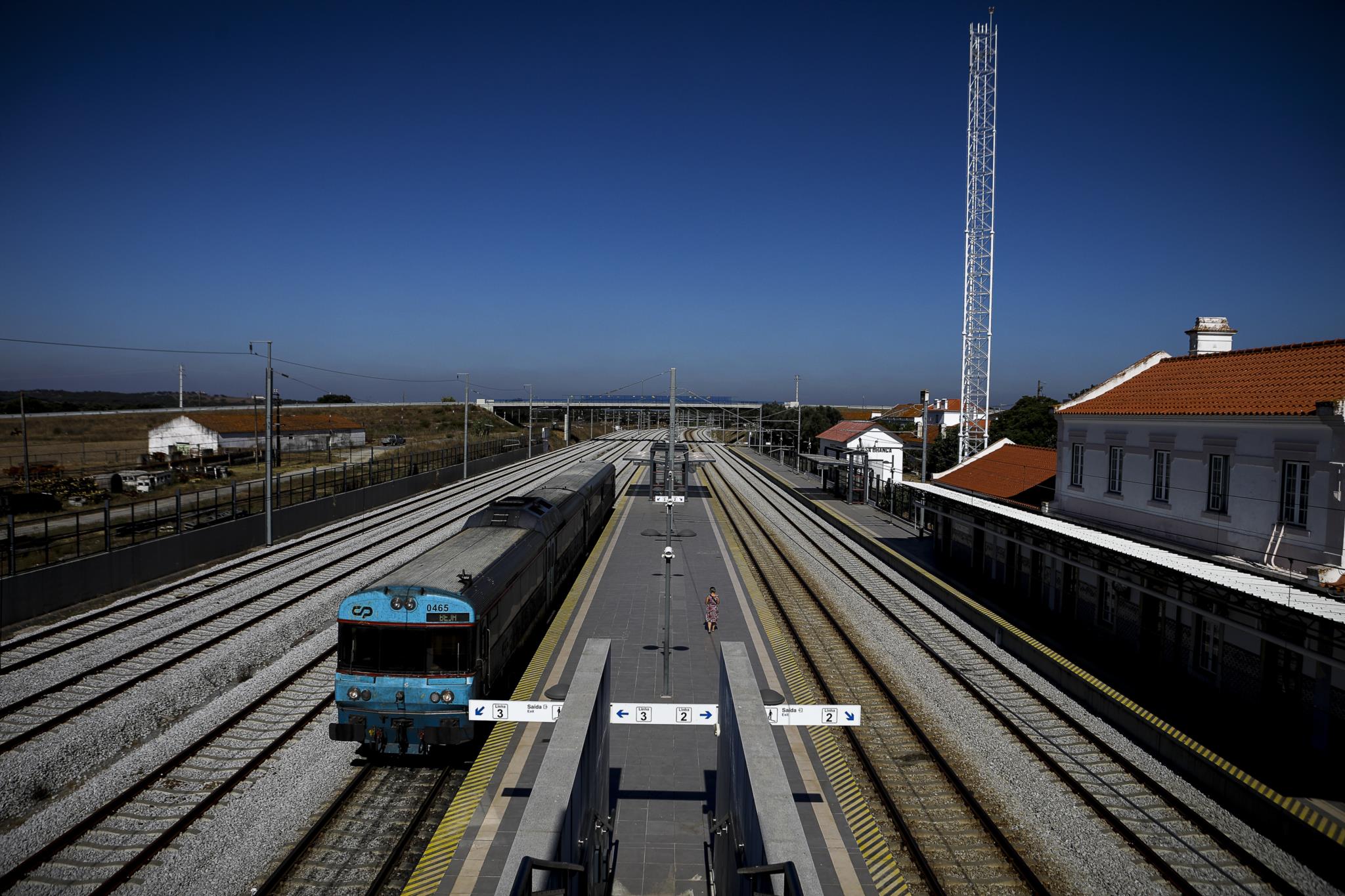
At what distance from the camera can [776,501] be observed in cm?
4794

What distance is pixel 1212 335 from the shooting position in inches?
924

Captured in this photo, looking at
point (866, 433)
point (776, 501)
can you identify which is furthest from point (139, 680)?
point (866, 433)

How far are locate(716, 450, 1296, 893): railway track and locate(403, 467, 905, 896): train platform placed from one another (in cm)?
344

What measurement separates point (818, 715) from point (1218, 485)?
12.4m

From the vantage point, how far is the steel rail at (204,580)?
1716 cm

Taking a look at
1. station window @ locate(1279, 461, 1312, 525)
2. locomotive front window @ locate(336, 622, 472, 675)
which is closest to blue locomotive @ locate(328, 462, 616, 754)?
locomotive front window @ locate(336, 622, 472, 675)

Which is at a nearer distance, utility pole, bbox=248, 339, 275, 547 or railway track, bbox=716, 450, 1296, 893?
railway track, bbox=716, 450, 1296, 893

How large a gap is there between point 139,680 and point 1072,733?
17.7m

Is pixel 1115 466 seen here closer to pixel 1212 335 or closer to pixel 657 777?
pixel 1212 335

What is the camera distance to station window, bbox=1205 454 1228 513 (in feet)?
52.3

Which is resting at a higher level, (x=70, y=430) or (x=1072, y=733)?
(x=70, y=430)

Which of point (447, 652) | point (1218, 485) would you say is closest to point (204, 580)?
point (447, 652)

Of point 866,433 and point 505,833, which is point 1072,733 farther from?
point 866,433

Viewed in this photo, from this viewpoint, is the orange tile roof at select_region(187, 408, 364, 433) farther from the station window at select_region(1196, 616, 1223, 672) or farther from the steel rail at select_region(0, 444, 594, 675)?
the station window at select_region(1196, 616, 1223, 672)
